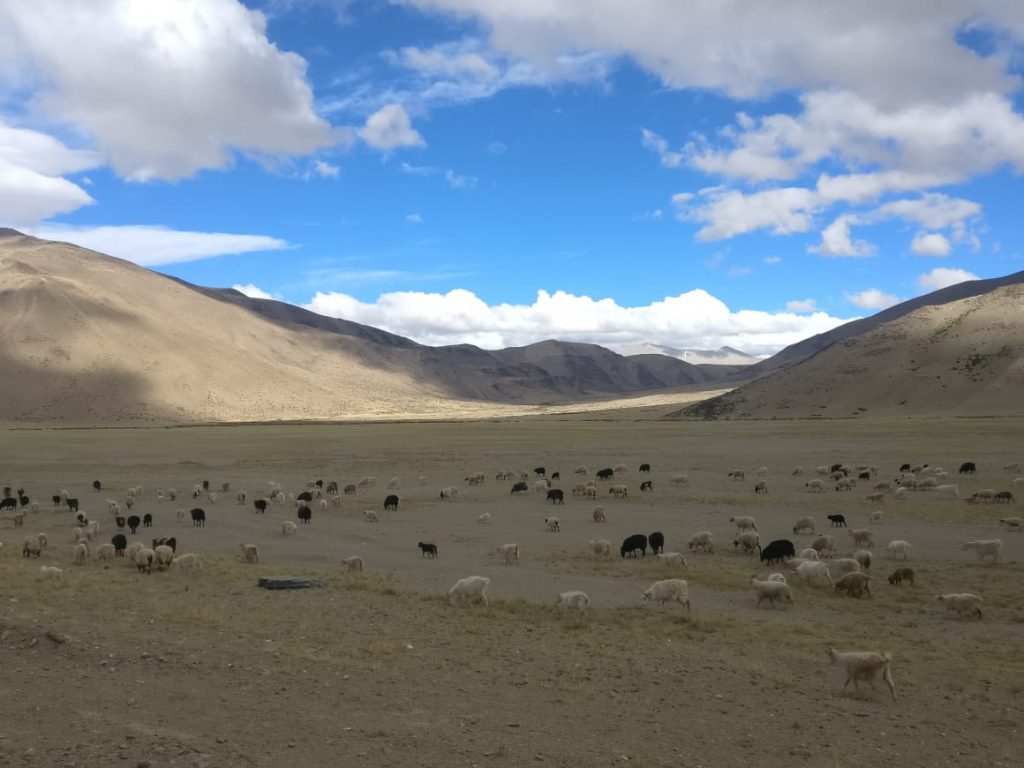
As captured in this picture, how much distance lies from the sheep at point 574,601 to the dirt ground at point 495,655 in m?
0.31

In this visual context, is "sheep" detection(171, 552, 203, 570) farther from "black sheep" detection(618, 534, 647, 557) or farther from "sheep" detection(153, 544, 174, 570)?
"black sheep" detection(618, 534, 647, 557)

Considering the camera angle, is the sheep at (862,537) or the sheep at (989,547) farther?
the sheep at (862,537)

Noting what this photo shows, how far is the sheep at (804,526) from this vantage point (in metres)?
22.7

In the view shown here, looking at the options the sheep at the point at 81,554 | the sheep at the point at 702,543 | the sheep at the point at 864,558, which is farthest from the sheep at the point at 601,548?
the sheep at the point at 81,554

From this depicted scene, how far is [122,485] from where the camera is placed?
38.7 metres

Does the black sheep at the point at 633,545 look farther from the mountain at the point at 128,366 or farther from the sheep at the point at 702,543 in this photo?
the mountain at the point at 128,366

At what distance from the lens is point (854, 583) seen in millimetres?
15617

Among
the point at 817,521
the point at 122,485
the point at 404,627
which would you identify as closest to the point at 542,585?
the point at 404,627

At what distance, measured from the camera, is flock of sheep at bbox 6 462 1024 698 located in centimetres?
1472

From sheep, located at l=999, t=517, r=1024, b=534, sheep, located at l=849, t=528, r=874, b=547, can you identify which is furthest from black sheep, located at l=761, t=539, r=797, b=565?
sheep, located at l=999, t=517, r=1024, b=534

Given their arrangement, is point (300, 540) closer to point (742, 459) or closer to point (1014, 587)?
point (1014, 587)

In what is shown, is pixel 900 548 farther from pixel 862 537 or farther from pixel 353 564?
pixel 353 564

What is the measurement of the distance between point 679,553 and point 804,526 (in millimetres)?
6003

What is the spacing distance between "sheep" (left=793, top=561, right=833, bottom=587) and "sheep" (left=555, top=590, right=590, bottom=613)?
554 centimetres
